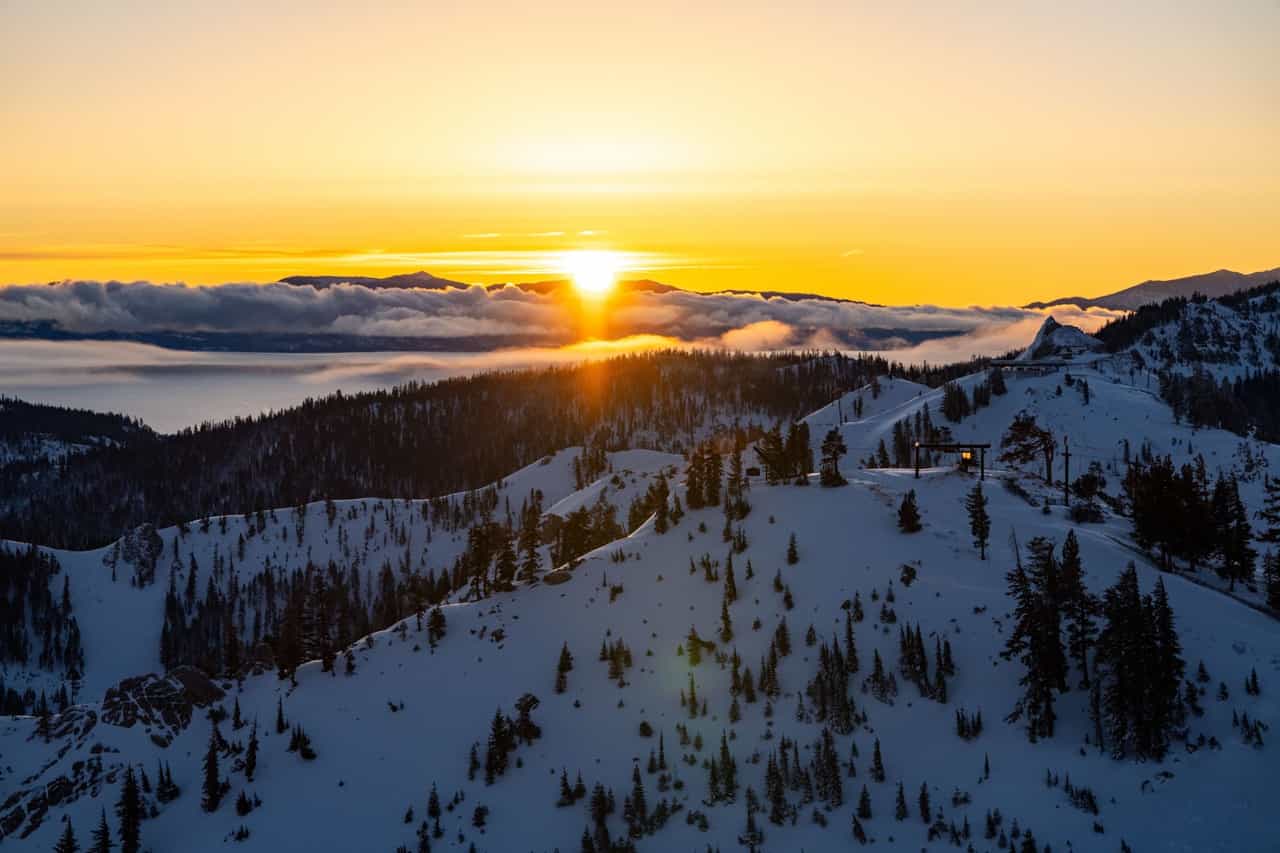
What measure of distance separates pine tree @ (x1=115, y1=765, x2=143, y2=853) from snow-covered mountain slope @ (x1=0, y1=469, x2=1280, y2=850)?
4.78 ft

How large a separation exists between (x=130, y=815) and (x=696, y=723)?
45.3m

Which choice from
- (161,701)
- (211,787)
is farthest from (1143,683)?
(161,701)

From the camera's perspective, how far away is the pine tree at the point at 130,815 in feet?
246

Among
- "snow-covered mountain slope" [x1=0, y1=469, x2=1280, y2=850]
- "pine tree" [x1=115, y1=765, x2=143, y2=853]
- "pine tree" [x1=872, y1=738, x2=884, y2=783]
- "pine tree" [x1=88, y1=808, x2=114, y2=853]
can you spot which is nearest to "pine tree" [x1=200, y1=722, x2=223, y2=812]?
"snow-covered mountain slope" [x1=0, y1=469, x2=1280, y2=850]

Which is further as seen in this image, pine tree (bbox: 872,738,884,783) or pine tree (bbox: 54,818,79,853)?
pine tree (bbox: 54,818,79,853)

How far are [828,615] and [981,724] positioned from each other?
19413 mm

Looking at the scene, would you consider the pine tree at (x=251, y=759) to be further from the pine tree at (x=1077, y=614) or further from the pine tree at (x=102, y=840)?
the pine tree at (x=1077, y=614)

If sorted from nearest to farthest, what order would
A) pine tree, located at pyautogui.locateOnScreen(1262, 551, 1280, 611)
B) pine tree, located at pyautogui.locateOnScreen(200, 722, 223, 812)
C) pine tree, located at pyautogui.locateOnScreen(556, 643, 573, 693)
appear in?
pine tree, located at pyautogui.locateOnScreen(200, 722, 223, 812)
pine tree, located at pyautogui.locateOnScreen(1262, 551, 1280, 611)
pine tree, located at pyautogui.locateOnScreen(556, 643, 573, 693)

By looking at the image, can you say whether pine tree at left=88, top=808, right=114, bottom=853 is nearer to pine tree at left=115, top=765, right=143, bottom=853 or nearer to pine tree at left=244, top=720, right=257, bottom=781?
pine tree at left=115, top=765, right=143, bottom=853

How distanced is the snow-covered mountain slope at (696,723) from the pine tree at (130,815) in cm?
146

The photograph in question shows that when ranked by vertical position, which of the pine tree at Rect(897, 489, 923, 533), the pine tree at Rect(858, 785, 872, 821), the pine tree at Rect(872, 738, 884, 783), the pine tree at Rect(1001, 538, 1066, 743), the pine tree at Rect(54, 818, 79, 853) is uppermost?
the pine tree at Rect(897, 489, 923, 533)

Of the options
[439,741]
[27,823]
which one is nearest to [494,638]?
[439,741]

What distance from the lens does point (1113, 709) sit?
6812cm

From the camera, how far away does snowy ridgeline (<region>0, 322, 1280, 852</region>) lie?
66000 mm
